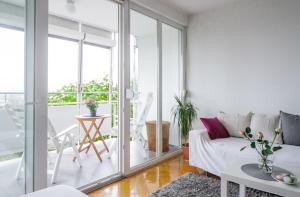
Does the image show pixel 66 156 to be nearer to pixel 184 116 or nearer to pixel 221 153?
pixel 184 116

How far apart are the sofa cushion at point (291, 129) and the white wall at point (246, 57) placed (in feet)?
1.24

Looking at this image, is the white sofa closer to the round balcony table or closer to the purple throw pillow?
the purple throw pillow

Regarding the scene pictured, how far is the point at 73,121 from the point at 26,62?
114 inches

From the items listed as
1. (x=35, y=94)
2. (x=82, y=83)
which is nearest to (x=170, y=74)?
(x=82, y=83)

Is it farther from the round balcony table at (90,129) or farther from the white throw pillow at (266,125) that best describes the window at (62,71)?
the white throw pillow at (266,125)

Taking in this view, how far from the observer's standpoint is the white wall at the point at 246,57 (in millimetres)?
3139

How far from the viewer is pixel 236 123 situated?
3266 millimetres

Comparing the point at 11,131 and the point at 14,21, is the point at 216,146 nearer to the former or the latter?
the point at 11,131

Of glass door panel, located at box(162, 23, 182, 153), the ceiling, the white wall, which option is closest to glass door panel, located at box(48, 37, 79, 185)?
glass door panel, located at box(162, 23, 182, 153)

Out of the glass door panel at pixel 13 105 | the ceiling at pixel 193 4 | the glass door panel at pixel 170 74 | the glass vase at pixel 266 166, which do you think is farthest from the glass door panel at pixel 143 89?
the glass vase at pixel 266 166

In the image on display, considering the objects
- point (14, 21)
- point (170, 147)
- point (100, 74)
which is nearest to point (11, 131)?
point (14, 21)

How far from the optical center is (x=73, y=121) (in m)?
4.69

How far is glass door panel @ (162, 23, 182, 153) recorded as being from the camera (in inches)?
154

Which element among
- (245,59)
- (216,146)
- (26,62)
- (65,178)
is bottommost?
(65,178)
